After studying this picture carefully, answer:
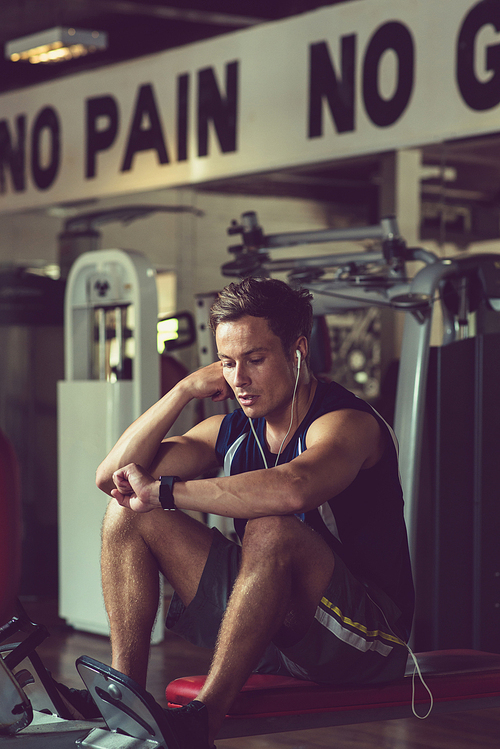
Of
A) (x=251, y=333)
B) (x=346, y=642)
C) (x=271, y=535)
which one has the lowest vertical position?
(x=346, y=642)

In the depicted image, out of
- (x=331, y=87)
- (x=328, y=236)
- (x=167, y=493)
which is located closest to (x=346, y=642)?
(x=167, y=493)

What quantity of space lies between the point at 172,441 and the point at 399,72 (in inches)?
110

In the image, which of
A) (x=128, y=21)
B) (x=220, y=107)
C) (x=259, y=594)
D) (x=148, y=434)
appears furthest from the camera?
(x=128, y=21)

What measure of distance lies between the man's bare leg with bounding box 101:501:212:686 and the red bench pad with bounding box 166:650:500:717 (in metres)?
0.15

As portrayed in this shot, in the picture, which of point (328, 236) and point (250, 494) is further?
point (328, 236)

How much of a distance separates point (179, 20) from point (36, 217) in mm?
1656

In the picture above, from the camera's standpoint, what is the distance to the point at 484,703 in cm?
242

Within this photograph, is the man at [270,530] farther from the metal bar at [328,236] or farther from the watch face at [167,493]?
the metal bar at [328,236]

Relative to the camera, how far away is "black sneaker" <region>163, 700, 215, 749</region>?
2010 millimetres

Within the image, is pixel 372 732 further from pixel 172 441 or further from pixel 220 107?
pixel 220 107

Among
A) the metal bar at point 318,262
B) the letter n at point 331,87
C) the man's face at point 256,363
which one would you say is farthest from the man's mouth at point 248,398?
the letter n at point 331,87

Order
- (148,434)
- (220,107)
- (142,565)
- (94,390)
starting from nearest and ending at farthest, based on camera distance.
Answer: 1. (142,565)
2. (148,434)
3. (94,390)
4. (220,107)

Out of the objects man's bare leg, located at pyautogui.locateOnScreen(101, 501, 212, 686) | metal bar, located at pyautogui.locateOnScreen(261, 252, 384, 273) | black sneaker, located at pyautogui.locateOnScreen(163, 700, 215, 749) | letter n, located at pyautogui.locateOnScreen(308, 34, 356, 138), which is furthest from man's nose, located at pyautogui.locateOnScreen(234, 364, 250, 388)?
letter n, located at pyautogui.locateOnScreen(308, 34, 356, 138)

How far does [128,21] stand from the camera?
23.4ft
